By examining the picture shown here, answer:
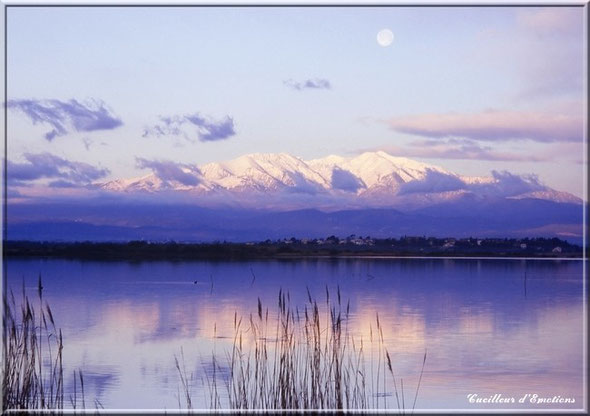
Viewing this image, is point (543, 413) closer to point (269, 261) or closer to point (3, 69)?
point (3, 69)

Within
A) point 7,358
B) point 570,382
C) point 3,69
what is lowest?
point 570,382

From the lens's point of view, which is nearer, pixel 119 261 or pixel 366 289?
pixel 366 289

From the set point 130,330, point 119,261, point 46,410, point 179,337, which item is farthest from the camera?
point 119,261

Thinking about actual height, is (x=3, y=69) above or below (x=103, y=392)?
above

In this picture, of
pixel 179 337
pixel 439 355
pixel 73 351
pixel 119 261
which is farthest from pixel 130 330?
pixel 119 261

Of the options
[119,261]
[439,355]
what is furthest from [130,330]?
[119,261]

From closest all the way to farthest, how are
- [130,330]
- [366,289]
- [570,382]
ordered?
[570,382]
[130,330]
[366,289]

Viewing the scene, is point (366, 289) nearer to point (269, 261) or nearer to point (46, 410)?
point (46, 410)
